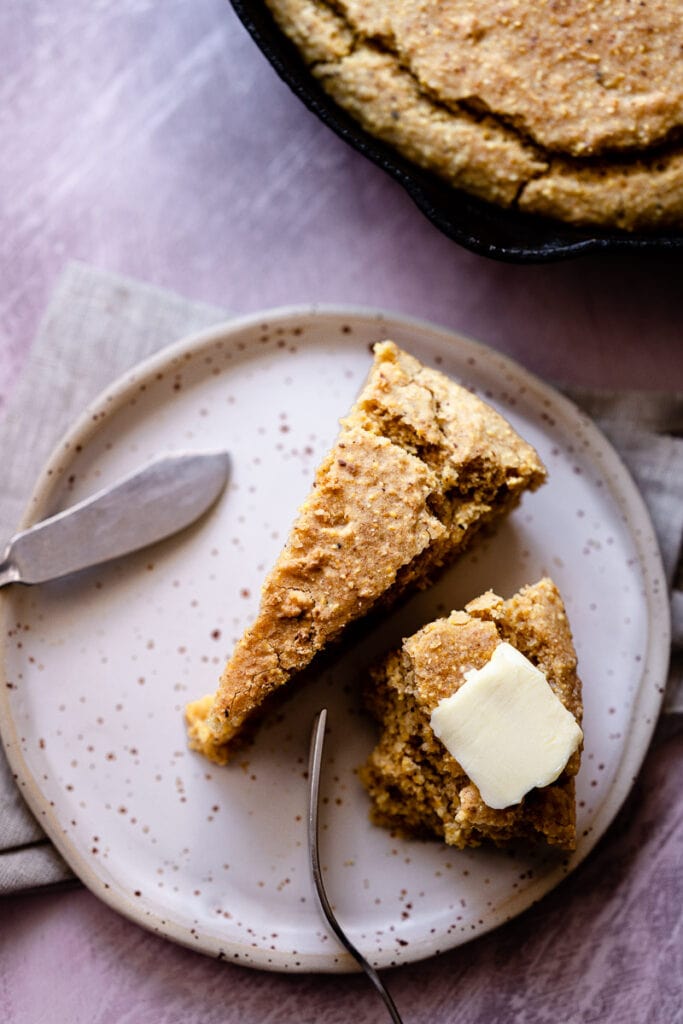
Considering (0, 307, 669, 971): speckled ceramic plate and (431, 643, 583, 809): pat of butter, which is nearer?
(431, 643, 583, 809): pat of butter

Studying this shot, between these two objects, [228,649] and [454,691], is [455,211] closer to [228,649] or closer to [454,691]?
[454,691]

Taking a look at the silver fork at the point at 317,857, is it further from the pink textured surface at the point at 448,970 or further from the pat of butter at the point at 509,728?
the pat of butter at the point at 509,728

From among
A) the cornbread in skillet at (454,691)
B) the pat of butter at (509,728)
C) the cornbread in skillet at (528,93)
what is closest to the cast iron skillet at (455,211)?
the cornbread in skillet at (528,93)

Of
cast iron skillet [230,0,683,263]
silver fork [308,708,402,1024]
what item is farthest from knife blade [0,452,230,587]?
cast iron skillet [230,0,683,263]

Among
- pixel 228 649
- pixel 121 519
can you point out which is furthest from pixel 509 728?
pixel 121 519

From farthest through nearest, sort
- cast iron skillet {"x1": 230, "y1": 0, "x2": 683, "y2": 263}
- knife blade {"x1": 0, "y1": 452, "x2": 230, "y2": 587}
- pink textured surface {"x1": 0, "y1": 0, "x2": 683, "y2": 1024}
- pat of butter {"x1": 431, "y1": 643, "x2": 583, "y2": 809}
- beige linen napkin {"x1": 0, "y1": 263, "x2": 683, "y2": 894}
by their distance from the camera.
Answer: pink textured surface {"x1": 0, "y1": 0, "x2": 683, "y2": 1024}
beige linen napkin {"x1": 0, "y1": 263, "x2": 683, "y2": 894}
knife blade {"x1": 0, "y1": 452, "x2": 230, "y2": 587}
cast iron skillet {"x1": 230, "y1": 0, "x2": 683, "y2": 263}
pat of butter {"x1": 431, "y1": 643, "x2": 583, "y2": 809}

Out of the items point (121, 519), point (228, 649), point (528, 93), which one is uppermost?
point (528, 93)

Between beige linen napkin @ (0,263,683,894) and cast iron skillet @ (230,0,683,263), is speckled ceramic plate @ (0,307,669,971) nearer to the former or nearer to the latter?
beige linen napkin @ (0,263,683,894)
